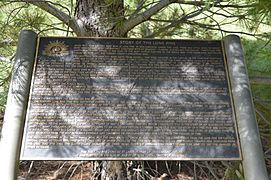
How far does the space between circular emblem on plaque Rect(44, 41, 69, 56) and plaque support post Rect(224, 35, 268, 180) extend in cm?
121

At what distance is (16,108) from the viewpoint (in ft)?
5.84

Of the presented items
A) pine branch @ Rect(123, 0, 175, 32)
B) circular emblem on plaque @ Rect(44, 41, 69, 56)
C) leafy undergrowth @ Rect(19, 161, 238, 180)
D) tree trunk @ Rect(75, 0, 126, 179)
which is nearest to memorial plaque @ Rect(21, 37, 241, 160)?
circular emblem on plaque @ Rect(44, 41, 69, 56)

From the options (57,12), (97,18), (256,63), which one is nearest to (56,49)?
(57,12)

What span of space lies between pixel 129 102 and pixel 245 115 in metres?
0.78

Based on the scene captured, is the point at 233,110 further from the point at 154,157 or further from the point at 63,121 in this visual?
the point at 63,121

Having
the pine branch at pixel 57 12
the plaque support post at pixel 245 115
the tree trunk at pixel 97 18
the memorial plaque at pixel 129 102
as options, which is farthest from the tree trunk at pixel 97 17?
the plaque support post at pixel 245 115

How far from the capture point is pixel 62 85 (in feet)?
6.25

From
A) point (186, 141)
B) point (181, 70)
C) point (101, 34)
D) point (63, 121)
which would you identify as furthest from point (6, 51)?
point (186, 141)

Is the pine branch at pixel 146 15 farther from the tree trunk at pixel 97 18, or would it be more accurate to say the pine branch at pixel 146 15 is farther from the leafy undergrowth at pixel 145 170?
the leafy undergrowth at pixel 145 170

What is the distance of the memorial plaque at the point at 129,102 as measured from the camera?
174cm

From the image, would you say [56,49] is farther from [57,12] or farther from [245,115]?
[245,115]

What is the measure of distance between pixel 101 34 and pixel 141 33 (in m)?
0.95

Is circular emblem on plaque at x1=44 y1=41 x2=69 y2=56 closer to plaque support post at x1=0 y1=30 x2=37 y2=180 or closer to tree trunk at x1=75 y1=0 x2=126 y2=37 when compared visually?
plaque support post at x1=0 y1=30 x2=37 y2=180

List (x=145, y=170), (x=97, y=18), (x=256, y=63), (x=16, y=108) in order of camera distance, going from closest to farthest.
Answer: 1. (x=16, y=108)
2. (x=97, y=18)
3. (x=256, y=63)
4. (x=145, y=170)
